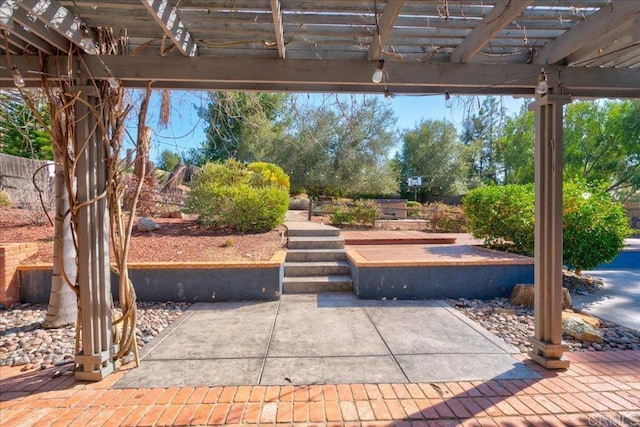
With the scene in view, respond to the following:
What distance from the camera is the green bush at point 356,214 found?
956 centimetres

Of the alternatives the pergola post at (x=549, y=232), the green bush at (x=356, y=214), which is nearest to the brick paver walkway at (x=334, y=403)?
the pergola post at (x=549, y=232)

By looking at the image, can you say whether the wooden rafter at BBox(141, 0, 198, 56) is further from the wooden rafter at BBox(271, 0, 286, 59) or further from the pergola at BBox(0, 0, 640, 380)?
the wooden rafter at BBox(271, 0, 286, 59)

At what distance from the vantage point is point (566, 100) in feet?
8.19

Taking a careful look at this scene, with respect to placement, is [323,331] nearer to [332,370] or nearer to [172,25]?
[332,370]

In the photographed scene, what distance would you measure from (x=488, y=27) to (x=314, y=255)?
3.91 metres

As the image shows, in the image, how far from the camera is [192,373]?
2.44 metres

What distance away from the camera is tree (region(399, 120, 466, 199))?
71.6ft

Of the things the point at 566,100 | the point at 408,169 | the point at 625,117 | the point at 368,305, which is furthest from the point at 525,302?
the point at 408,169

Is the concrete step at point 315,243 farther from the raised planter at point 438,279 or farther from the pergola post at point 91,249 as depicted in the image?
the pergola post at point 91,249

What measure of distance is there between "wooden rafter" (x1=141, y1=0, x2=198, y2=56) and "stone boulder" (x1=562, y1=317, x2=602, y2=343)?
4.25 meters

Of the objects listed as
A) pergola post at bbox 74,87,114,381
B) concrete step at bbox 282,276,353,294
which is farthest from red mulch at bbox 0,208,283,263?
pergola post at bbox 74,87,114,381

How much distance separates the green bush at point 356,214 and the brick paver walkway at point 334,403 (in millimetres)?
7248

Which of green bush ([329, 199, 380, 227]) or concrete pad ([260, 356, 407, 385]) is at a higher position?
green bush ([329, 199, 380, 227])

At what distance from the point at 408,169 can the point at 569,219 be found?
764 inches
